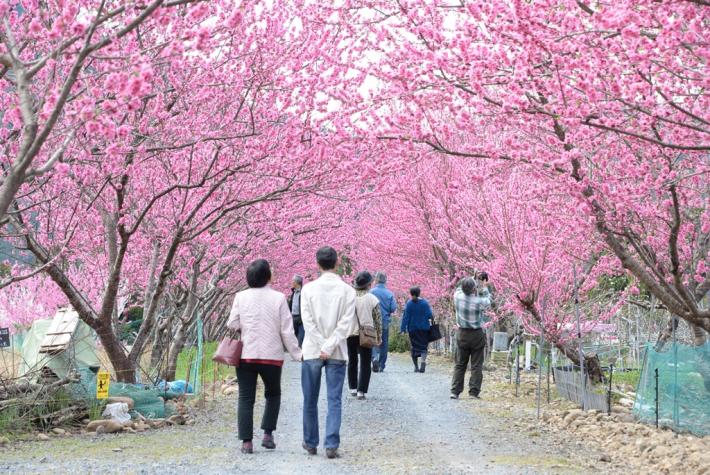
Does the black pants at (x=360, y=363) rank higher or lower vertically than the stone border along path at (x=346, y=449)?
higher

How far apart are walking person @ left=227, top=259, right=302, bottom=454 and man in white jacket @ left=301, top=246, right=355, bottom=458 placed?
0.17m

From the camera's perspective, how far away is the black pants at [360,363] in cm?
1213

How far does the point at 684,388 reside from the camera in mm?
8789

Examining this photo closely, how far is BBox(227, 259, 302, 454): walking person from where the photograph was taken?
304 inches

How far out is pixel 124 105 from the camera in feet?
16.5

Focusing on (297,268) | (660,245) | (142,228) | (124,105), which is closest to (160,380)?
(142,228)

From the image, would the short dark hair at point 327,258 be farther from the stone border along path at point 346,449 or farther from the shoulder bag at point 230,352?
the stone border along path at point 346,449

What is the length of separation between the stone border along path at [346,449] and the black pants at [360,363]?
0.74 m

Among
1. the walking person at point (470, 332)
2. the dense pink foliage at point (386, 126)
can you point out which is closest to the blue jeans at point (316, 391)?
the dense pink foliage at point (386, 126)

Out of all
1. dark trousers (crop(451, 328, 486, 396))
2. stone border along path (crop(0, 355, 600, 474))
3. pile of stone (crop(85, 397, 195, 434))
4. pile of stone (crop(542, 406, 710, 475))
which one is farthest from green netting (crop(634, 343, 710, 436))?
pile of stone (crop(85, 397, 195, 434))

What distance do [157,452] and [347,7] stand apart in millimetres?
4617

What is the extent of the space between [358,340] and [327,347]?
173 inches

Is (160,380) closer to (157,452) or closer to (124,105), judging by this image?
(157,452)

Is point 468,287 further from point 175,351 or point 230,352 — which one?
point 230,352
